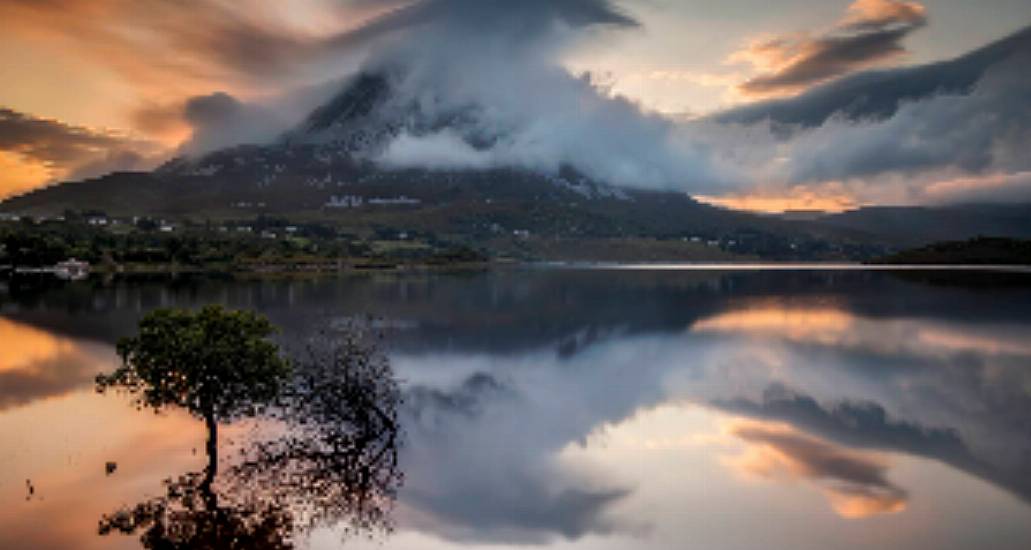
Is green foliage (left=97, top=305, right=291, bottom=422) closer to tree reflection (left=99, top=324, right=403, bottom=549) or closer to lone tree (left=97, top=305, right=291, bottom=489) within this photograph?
lone tree (left=97, top=305, right=291, bottom=489)

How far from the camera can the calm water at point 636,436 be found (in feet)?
81.7

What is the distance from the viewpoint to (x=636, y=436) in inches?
1519

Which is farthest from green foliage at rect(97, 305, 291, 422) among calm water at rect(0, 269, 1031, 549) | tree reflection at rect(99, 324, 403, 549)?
calm water at rect(0, 269, 1031, 549)

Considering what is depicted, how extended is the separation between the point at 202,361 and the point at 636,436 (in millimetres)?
22028

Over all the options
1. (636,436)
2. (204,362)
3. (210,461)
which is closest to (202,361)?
(204,362)

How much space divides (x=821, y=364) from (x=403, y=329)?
44103 millimetres

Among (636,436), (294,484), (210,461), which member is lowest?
(636,436)

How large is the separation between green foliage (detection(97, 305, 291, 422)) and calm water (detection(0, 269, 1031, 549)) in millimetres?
3092

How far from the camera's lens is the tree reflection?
23.2 metres

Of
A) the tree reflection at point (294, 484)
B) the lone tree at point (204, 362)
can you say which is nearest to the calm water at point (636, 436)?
the tree reflection at point (294, 484)

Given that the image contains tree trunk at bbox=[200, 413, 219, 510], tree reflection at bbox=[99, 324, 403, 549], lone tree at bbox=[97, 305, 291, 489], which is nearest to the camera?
tree reflection at bbox=[99, 324, 403, 549]

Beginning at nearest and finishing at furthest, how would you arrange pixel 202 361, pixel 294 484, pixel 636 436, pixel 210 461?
pixel 294 484, pixel 202 361, pixel 210 461, pixel 636 436

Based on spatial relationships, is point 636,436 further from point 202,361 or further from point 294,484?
point 202,361

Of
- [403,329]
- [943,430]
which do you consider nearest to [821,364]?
[943,430]
